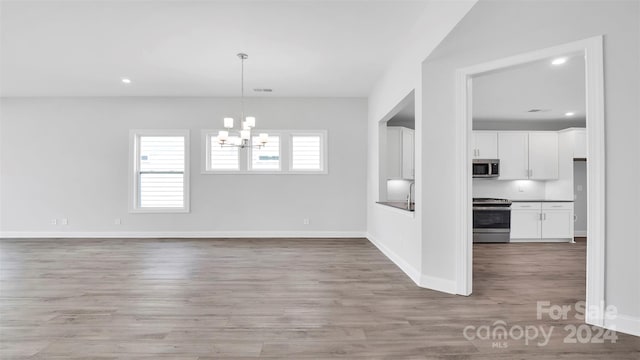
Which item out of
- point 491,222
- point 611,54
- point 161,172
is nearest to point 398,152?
point 491,222

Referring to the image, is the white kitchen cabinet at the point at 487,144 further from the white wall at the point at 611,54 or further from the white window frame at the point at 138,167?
the white window frame at the point at 138,167

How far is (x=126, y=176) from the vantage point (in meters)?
6.25

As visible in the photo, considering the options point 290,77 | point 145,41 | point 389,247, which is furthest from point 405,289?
point 145,41

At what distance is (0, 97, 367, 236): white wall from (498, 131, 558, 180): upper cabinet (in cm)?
312

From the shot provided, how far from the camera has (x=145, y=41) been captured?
3.83 meters

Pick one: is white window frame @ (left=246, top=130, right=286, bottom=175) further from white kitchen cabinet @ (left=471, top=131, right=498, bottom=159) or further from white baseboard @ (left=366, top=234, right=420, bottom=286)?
white kitchen cabinet @ (left=471, top=131, right=498, bottom=159)

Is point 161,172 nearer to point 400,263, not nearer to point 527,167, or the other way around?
point 400,263

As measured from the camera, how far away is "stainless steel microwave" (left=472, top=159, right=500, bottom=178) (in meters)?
6.39

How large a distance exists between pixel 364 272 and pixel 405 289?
0.74 m

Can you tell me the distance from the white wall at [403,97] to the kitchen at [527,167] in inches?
73.0

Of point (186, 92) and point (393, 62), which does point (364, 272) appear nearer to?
point (393, 62)

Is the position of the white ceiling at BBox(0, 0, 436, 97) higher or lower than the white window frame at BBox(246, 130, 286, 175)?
higher

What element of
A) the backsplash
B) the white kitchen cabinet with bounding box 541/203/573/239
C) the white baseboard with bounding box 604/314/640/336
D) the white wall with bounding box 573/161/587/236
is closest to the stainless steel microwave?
the backsplash

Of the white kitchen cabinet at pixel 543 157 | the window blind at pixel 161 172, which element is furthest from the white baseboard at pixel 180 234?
the white kitchen cabinet at pixel 543 157
